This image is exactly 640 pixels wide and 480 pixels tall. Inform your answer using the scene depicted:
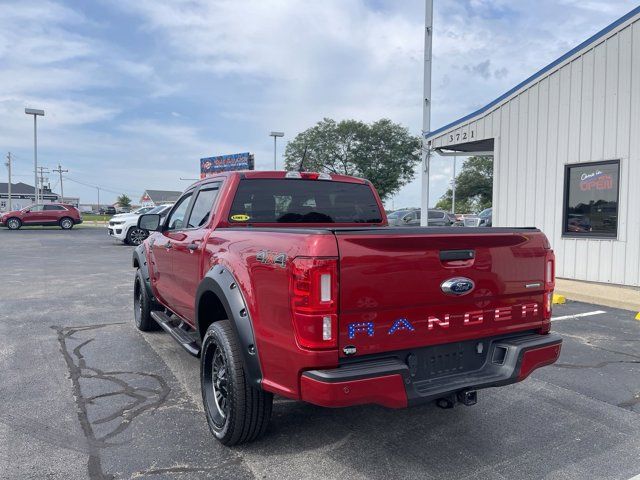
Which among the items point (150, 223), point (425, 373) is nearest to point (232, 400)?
point (425, 373)

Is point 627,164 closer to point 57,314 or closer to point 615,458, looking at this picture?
point 615,458

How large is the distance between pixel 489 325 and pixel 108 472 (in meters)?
2.48

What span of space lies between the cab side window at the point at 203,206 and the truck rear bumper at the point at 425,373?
217 centimetres

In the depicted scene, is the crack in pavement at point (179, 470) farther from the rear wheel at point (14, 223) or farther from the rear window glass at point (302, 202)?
the rear wheel at point (14, 223)

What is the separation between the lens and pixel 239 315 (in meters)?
3.23

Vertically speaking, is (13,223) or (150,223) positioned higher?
(150,223)

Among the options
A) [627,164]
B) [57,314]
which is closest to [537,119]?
[627,164]

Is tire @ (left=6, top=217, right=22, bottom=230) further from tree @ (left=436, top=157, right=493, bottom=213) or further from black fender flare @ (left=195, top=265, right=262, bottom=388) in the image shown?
tree @ (left=436, top=157, right=493, bottom=213)

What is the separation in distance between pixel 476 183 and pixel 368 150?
24.2m

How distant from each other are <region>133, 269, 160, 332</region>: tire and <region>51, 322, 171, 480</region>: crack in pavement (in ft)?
2.43

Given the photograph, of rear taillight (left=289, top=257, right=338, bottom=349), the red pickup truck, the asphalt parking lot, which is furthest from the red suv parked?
rear taillight (left=289, top=257, right=338, bottom=349)

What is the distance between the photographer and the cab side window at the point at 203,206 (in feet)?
15.0

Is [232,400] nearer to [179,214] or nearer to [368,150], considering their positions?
[179,214]

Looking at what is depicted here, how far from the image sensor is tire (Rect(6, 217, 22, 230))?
31.4 meters
